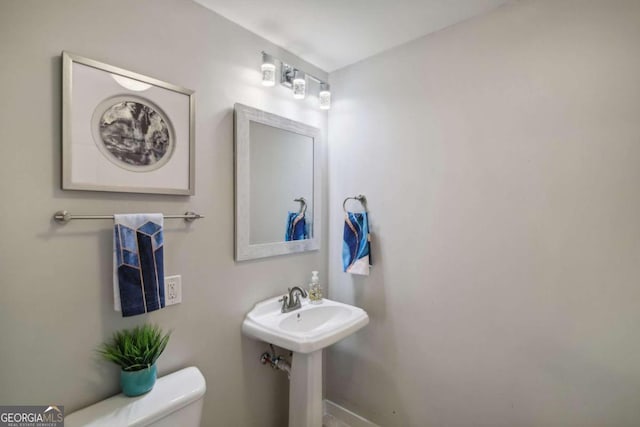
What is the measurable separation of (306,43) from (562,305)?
6.20ft

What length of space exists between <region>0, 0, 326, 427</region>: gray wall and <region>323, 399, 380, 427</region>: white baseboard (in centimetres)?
59

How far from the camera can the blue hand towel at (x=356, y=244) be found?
1.86 metres

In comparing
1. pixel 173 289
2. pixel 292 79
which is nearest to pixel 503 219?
pixel 292 79

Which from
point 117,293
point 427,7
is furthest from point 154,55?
point 427,7

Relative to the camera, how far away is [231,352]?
156 cm

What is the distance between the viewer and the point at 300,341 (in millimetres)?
1369

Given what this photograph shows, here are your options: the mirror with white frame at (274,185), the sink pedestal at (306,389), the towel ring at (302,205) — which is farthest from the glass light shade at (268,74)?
the sink pedestal at (306,389)

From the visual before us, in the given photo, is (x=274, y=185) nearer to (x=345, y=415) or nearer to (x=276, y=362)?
(x=276, y=362)

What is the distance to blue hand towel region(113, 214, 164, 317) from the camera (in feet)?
3.58

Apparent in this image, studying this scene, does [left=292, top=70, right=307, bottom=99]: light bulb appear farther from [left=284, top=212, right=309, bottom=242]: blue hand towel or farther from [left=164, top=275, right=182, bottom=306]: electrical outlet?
[left=164, top=275, right=182, bottom=306]: electrical outlet

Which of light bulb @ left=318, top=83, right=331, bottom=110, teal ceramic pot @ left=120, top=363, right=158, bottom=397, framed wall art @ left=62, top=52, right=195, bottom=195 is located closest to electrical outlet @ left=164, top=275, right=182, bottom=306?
teal ceramic pot @ left=120, top=363, right=158, bottom=397

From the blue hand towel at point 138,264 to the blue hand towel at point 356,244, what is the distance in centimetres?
109

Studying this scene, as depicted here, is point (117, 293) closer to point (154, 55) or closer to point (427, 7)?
point (154, 55)

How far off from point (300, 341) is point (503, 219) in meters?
1.14
